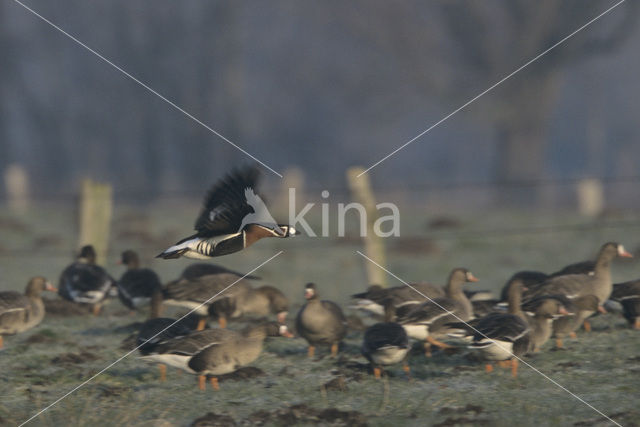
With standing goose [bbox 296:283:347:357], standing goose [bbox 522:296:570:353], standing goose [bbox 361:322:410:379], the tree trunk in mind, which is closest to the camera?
standing goose [bbox 361:322:410:379]

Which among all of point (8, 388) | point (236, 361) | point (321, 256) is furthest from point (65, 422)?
point (321, 256)

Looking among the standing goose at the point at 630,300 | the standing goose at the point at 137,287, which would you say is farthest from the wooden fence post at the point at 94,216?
the standing goose at the point at 630,300

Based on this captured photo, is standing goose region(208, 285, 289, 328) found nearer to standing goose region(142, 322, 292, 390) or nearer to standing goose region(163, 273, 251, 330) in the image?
standing goose region(163, 273, 251, 330)

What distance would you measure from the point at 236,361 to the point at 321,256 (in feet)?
44.6

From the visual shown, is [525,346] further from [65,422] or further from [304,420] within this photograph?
[65,422]

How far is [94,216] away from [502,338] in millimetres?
11245

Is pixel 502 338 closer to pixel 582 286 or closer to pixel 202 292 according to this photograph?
pixel 582 286

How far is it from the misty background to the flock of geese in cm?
2367

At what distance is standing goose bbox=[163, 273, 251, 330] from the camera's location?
13305 mm

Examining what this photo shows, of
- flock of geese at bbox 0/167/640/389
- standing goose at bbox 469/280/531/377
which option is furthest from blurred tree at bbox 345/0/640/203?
standing goose at bbox 469/280/531/377

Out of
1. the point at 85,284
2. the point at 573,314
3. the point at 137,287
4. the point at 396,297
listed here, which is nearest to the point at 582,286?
the point at 573,314

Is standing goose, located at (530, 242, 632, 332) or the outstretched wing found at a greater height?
the outstretched wing

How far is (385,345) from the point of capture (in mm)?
10398

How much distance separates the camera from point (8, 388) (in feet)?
34.5
